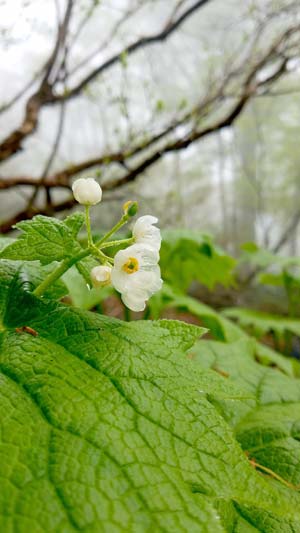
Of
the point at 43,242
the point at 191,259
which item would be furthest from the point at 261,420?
the point at 191,259

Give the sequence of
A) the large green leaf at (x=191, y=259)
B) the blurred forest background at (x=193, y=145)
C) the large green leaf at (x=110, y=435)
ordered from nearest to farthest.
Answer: the large green leaf at (x=110, y=435)
the large green leaf at (x=191, y=259)
the blurred forest background at (x=193, y=145)

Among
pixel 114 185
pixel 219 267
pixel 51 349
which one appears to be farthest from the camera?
pixel 114 185

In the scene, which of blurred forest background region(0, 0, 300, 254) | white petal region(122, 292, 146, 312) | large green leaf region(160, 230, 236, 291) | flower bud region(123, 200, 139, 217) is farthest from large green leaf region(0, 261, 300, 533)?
blurred forest background region(0, 0, 300, 254)

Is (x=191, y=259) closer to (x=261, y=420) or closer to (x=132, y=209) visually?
(x=261, y=420)

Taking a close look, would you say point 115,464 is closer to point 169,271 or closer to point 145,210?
point 169,271

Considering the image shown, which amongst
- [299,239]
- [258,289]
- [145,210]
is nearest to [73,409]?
[145,210]

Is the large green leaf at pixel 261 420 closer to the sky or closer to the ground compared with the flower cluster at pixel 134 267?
closer to the ground

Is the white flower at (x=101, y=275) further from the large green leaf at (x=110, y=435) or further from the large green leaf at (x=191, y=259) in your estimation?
the large green leaf at (x=191, y=259)

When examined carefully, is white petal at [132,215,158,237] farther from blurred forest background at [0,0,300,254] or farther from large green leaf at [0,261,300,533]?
blurred forest background at [0,0,300,254]

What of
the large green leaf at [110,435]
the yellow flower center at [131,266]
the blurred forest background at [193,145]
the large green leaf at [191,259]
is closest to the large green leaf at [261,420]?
the large green leaf at [110,435]
